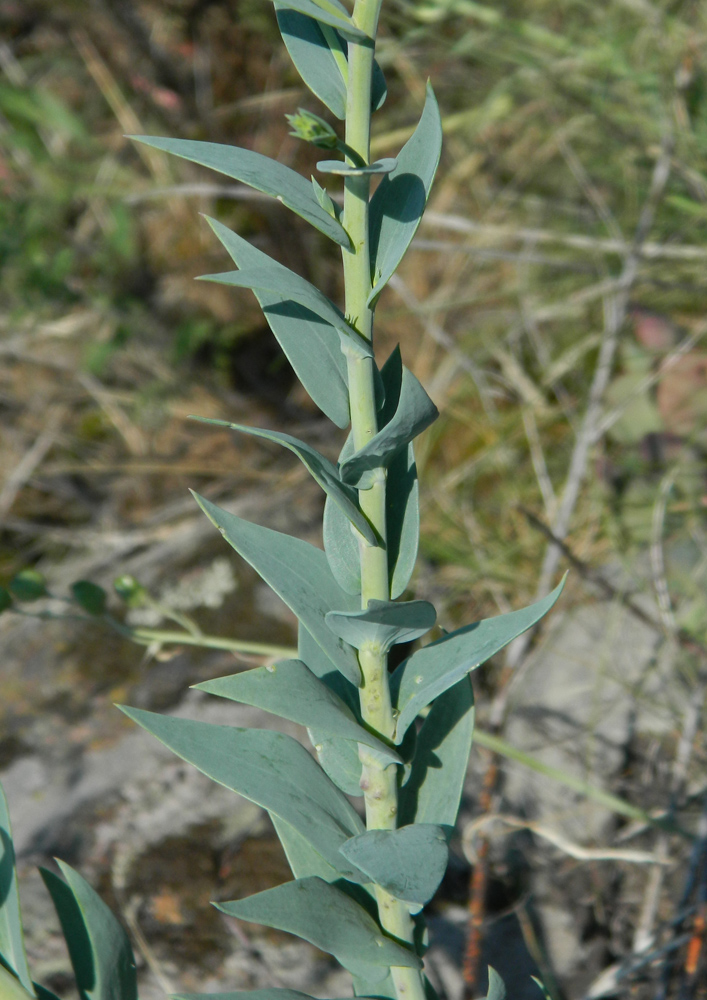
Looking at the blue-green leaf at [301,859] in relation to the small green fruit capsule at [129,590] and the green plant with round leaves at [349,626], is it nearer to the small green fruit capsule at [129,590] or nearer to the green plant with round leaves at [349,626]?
the green plant with round leaves at [349,626]

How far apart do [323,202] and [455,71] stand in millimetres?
1351

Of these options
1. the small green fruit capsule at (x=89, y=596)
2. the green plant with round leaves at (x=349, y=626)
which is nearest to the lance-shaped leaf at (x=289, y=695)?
the green plant with round leaves at (x=349, y=626)

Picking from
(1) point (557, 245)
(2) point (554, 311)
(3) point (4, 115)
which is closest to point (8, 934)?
(2) point (554, 311)

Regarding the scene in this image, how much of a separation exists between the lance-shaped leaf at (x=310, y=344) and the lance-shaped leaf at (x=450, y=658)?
0.09 m

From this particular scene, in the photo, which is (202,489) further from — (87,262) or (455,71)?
(455,71)

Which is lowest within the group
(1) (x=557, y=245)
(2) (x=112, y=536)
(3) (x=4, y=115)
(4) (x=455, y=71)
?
(2) (x=112, y=536)

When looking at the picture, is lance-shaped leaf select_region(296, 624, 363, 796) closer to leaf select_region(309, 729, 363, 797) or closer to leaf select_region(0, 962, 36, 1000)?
leaf select_region(309, 729, 363, 797)

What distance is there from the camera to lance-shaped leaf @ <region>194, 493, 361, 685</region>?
10.3 inches

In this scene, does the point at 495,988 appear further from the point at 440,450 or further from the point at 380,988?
the point at 440,450

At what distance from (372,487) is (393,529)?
0.03m

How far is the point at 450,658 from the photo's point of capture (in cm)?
27

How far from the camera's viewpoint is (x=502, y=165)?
147cm

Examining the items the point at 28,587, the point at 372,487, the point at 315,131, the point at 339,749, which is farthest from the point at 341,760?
the point at 28,587

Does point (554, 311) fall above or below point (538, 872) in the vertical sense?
above
